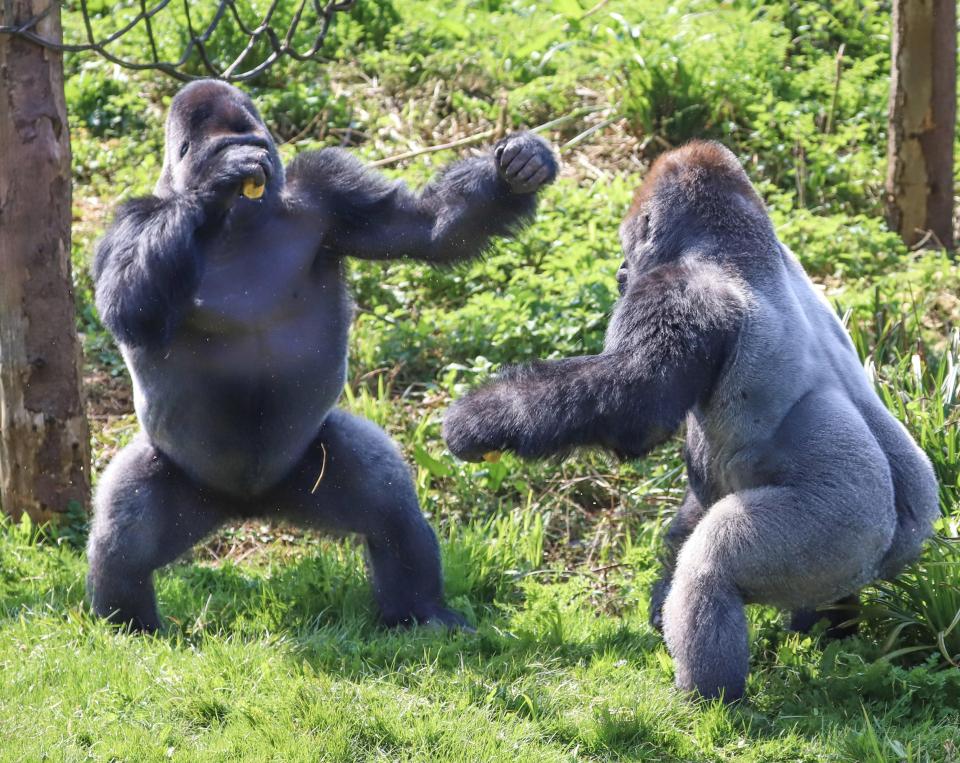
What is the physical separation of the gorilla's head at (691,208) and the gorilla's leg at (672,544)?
74 cm

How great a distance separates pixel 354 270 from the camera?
618cm

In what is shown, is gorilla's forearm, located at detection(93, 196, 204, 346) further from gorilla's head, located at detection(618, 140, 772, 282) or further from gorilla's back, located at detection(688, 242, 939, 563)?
gorilla's back, located at detection(688, 242, 939, 563)

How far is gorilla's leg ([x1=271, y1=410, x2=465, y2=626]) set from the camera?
3.96m

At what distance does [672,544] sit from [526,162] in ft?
4.13

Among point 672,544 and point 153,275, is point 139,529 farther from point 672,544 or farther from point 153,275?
point 672,544

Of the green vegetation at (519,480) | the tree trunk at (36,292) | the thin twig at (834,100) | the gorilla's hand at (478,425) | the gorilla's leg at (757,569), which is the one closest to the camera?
the green vegetation at (519,480)

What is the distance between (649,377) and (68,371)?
223 centimetres

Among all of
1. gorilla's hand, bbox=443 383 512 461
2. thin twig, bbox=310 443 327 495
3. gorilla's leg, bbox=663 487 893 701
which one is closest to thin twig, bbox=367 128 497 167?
thin twig, bbox=310 443 327 495

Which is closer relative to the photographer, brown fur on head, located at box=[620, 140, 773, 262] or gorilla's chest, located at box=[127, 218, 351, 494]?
brown fur on head, located at box=[620, 140, 773, 262]

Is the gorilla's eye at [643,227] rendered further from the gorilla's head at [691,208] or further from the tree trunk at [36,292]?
the tree trunk at [36,292]

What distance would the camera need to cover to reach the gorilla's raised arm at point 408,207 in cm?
394

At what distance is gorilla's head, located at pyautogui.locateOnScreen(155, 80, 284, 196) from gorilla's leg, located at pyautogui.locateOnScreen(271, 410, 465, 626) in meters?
0.88

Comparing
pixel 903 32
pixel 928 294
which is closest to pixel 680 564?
pixel 928 294

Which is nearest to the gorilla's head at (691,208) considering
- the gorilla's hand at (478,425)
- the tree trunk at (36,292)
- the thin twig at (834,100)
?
the gorilla's hand at (478,425)
